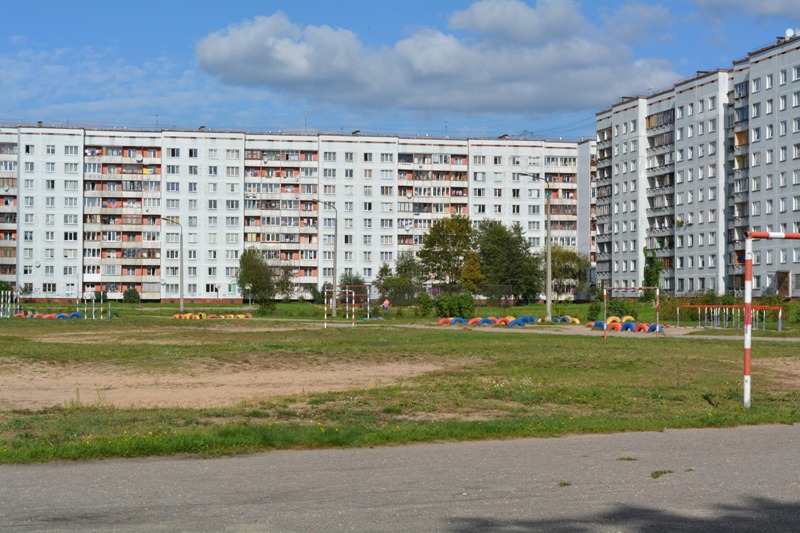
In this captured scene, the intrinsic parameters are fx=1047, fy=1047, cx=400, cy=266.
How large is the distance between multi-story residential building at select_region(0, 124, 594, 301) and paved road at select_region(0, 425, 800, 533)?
437 feet

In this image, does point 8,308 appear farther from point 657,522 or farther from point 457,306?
point 657,522

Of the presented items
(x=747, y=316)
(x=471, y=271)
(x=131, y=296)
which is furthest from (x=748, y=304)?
(x=131, y=296)

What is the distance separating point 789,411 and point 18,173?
147441mm

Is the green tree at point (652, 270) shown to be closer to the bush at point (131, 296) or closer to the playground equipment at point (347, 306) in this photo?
the playground equipment at point (347, 306)

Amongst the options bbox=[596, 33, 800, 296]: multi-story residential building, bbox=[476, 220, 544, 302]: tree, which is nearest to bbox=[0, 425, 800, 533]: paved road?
bbox=[596, 33, 800, 296]: multi-story residential building

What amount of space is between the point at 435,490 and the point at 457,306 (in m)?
61.3

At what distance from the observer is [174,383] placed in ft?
73.7

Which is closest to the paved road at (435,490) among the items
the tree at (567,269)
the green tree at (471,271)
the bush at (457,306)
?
the bush at (457,306)

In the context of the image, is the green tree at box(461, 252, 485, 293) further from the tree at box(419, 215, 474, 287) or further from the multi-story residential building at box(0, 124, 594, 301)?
the multi-story residential building at box(0, 124, 594, 301)

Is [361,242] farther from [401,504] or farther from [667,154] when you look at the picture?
[401,504]

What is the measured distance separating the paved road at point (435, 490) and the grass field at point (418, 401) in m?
0.84

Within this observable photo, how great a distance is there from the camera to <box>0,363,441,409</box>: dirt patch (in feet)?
63.0

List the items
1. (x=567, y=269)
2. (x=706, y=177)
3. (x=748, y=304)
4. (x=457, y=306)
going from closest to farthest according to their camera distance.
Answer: (x=748, y=304), (x=457, y=306), (x=706, y=177), (x=567, y=269)

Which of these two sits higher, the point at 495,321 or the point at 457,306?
the point at 457,306
